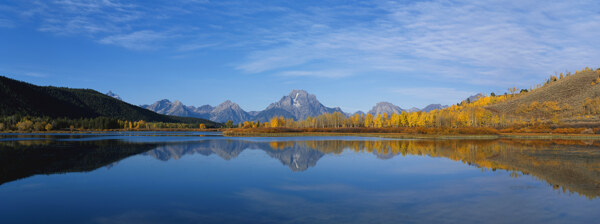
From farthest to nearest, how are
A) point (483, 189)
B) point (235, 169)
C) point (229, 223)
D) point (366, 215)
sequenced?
point (235, 169) → point (483, 189) → point (366, 215) → point (229, 223)

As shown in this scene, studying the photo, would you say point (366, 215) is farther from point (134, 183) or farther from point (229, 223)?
point (134, 183)

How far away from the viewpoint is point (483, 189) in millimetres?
20844

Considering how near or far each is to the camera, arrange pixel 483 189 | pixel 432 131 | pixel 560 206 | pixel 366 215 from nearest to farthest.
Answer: pixel 366 215, pixel 560 206, pixel 483 189, pixel 432 131

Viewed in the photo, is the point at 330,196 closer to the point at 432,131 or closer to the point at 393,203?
the point at 393,203

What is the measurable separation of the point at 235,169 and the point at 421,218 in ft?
60.9

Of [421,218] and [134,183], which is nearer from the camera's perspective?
[421,218]

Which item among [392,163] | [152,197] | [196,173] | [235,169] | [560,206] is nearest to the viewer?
[560,206]

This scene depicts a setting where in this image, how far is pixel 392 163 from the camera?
34.3m

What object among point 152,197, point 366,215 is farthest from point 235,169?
point 366,215

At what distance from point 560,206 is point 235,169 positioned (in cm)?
2170

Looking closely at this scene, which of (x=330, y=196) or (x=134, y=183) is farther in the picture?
(x=134, y=183)

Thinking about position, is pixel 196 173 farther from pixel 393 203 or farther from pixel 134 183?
pixel 393 203

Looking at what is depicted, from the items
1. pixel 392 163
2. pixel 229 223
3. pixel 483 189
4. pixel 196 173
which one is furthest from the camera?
pixel 392 163

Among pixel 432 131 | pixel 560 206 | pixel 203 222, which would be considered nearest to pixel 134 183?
pixel 203 222
